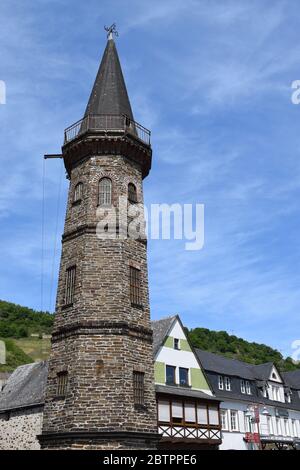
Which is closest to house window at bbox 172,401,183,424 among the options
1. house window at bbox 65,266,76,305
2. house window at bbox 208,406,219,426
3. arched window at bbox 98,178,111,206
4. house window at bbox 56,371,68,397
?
house window at bbox 208,406,219,426

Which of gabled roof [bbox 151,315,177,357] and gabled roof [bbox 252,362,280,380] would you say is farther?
gabled roof [bbox 252,362,280,380]

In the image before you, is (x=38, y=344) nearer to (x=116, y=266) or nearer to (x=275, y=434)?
(x=275, y=434)

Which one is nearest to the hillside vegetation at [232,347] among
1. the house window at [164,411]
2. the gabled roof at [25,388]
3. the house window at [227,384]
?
the house window at [227,384]

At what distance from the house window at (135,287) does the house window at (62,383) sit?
4.09 meters

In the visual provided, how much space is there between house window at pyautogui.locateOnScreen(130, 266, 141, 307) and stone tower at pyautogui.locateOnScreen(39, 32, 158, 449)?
0.15 feet

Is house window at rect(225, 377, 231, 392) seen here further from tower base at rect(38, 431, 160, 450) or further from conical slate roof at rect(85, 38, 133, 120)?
Result: conical slate roof at rect(85, 38, 133, 120)

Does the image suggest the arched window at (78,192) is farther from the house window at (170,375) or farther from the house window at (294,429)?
the house window at (294,429)

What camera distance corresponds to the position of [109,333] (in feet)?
70.9

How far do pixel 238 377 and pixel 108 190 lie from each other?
74.5 ft

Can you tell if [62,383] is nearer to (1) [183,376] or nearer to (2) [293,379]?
(1) [183,376]

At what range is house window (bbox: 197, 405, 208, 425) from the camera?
109ft

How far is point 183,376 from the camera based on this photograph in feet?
113

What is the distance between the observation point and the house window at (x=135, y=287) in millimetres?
23188
